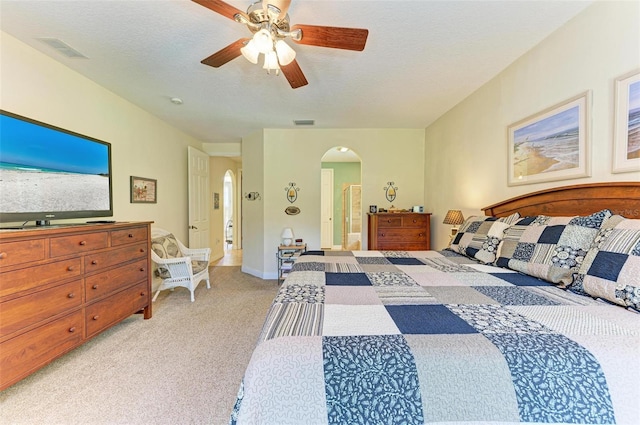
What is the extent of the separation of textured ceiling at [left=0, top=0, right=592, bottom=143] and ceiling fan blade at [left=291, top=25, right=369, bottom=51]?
26 centimetres

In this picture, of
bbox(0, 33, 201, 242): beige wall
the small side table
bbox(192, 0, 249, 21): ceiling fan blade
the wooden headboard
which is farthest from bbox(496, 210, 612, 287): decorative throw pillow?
bbox(0, 33, 201, 242): beige wall

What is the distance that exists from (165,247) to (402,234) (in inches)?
131

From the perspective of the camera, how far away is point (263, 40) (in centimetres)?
153

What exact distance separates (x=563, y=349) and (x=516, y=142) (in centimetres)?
212

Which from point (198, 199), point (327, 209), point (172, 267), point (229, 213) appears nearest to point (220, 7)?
point (172, 267)

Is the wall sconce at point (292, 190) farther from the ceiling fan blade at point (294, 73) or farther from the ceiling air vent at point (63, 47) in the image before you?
the ceiling air vent at point (63, 47)

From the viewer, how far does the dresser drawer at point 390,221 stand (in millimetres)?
3850

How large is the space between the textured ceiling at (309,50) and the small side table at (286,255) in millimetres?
2058

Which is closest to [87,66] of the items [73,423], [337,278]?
[73,423]

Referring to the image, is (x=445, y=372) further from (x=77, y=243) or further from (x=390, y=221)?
(x=390, y=221)

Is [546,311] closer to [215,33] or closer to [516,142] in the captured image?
[516,142]

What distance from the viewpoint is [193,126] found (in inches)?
164

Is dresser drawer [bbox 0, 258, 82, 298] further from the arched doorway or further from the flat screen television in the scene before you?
the arched doorway

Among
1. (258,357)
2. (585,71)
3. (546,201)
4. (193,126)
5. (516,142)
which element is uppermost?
(193,126)
